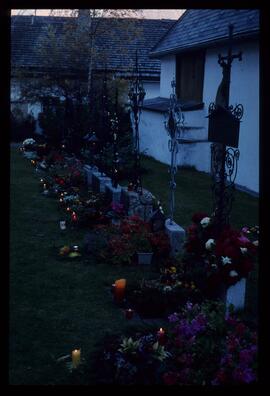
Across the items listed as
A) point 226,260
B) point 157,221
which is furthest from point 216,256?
point 157,221

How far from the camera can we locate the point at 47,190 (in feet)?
46.5

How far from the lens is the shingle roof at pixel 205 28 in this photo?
1440 cm

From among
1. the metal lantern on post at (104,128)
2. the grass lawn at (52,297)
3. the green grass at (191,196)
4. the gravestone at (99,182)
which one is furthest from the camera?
the metal lantern on post at (104,128)

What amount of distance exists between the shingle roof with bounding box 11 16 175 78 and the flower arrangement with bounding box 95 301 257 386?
23355 millimetres

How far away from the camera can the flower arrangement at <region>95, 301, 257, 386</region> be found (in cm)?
394

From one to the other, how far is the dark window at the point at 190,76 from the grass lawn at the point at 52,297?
8724 millimetres

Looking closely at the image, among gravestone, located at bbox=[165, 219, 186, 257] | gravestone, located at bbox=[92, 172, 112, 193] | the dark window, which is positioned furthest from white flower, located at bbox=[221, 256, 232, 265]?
the dark window

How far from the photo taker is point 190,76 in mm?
20828

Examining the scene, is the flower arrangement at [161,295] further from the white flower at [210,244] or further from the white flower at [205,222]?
the white flower at [205,222]

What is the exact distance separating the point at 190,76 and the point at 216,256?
16.2m

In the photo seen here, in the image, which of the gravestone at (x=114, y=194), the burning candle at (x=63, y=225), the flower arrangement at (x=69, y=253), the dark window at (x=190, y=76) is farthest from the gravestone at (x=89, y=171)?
the dark window at (x=190, y=76)

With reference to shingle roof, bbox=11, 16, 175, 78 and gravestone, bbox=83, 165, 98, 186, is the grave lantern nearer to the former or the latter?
gravestone, bbox=83, 165, 98, 186

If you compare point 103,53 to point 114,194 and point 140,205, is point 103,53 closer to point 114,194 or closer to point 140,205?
point 114,194

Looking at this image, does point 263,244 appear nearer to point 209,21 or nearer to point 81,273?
point 81,273
